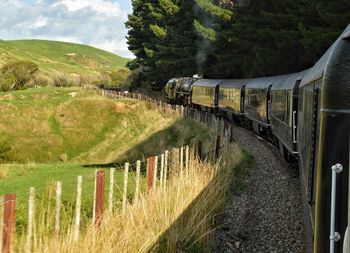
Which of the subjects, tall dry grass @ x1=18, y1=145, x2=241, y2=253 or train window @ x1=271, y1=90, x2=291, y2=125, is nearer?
tall dry grass @ x1=18, y1=145, x2=241, y2=253

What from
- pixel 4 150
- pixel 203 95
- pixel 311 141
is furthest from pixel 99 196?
pixel 4 150

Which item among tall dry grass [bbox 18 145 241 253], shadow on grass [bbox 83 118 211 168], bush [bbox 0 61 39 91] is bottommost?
shadow on grass [bbox 83 118 211 168]

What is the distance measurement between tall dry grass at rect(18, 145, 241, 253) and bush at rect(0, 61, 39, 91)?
7933 centimetres

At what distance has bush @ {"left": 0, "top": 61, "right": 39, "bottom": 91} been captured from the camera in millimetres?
86375

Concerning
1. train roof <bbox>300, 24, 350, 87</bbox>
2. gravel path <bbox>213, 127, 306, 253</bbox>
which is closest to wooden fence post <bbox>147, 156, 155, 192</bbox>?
gravel path <bbox>213, 127, 306, 253</bbox>

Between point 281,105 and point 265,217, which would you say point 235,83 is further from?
point 265,217

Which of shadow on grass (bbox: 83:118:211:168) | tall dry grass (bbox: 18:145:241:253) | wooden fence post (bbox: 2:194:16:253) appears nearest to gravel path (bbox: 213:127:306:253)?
tall dry grass (bbox: 18:145:241:253)

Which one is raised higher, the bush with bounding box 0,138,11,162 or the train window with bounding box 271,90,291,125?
the train window with bounding box 271,90,291,125

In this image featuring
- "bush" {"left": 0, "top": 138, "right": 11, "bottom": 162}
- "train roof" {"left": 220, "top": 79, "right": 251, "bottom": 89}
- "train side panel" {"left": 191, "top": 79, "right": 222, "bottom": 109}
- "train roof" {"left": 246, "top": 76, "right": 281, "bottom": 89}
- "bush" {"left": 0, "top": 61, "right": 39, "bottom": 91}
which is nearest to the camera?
"train roof" {"left": 246, "top": 76, "right": 281, "bottom": 89}

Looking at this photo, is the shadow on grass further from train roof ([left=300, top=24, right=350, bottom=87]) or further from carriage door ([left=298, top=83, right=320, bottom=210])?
train roof ([left=300, top=24, right=350, bottom=87])

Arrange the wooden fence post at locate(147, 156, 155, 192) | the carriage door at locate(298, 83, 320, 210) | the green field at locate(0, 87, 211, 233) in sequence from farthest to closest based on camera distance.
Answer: the green field at locate(0, 87, 211, 233), the wooden fence post at locate(147, 156, 155, 192), the carriage door at locate(298, 83, 320, 210)

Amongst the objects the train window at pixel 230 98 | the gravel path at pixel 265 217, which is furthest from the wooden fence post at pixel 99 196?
the train window at pixel 230 98

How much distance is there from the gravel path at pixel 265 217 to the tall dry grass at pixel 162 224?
41 cm

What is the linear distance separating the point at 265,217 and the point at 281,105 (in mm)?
7039
